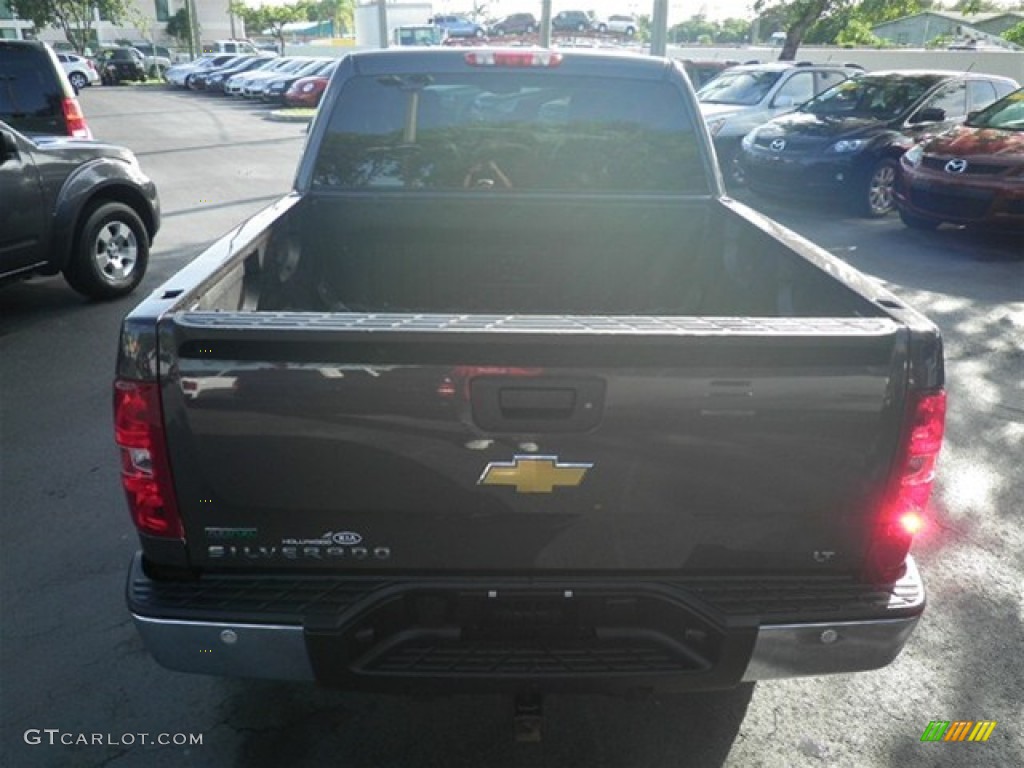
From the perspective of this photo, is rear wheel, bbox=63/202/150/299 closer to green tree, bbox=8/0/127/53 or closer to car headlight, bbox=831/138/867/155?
car headlight, bbox=831/138/867/155

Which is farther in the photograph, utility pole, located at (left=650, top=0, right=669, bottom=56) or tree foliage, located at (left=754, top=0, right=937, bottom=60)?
tree foliage, located at (left=754, top=0, right=937, bottom=60)

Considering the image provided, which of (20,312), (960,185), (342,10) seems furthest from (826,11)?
(342,10)

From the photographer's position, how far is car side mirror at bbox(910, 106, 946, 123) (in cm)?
1120

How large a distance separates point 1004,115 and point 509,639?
10.5 metres

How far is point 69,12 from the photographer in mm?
52125

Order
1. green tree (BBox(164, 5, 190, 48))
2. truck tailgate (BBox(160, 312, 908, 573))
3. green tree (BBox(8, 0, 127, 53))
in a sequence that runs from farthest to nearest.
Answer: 1. green tree (BBox(164, 5, 190, 48))
2. green tree (BBox(8, 0, 127, 53))
3. truck tailgate (BBox(160, 312, 908, 573))

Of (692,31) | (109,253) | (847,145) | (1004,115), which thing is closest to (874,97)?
(847,145)

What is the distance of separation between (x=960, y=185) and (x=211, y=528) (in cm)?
941

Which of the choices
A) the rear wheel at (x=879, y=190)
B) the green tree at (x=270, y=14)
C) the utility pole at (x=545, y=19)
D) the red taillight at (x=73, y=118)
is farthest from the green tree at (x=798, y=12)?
the green tree at (x=270, y=14)

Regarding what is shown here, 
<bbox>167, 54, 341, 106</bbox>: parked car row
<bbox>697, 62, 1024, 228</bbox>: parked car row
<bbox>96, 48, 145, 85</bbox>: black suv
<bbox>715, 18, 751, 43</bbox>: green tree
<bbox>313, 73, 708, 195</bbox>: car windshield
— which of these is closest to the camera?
<bbox>313, 73, 708, 195</bbox>: car windshield

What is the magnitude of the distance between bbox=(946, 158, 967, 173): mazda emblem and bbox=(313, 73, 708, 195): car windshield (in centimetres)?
687

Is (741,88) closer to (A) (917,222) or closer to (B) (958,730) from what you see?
(A) (917,222)

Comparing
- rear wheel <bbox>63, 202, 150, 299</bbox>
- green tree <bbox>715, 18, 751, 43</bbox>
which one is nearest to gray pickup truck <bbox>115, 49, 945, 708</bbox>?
rear wheel <bbox>63, 202, 150, 299</bbox>

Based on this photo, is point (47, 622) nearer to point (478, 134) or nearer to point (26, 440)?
point (26, 440)
